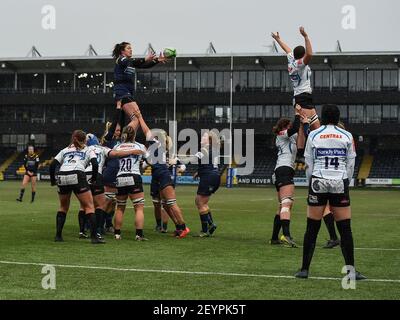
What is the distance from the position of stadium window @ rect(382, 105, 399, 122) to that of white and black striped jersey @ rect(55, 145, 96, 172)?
63.6 meters

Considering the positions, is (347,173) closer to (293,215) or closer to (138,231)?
(138,231)

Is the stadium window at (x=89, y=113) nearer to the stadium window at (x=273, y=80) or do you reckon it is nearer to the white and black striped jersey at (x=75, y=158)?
the stadium window at (x=273, y=80)

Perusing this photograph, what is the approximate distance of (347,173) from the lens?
9.96 meters

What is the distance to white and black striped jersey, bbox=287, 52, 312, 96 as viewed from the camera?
1386 centimetres

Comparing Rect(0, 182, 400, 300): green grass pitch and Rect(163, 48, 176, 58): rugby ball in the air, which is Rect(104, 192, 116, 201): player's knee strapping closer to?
Rect(0, 182, 400, 300): green grass pitch

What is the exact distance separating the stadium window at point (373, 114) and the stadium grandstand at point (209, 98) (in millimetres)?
101

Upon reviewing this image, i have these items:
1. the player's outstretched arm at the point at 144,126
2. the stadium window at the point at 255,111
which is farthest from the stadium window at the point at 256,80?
the player's outstretched arm at the point at 144,126

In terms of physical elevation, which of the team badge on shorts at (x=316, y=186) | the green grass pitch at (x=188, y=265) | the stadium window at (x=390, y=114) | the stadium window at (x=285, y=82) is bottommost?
the green grass pitch at (x=188, y=265)

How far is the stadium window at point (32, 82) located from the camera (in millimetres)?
83375

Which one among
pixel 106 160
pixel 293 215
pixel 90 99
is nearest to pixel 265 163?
pixel 90 99

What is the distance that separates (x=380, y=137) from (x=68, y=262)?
68638 millimetres

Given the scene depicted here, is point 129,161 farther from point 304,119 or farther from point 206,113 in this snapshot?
point 206,113

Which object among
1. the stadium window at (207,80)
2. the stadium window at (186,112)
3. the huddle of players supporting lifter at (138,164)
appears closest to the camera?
the huddle of players supporting lifter at (138,164)
